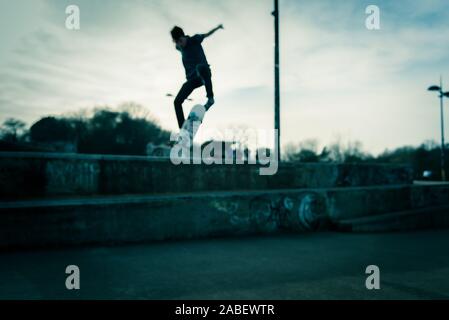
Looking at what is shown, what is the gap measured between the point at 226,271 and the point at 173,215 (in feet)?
10.3

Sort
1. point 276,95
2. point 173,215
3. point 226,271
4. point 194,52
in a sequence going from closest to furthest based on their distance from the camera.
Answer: point 194,52
point 226,271
point 173,215
point 276,95

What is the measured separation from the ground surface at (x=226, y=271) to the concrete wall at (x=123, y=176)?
1933 mm

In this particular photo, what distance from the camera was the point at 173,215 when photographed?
27.3 ft

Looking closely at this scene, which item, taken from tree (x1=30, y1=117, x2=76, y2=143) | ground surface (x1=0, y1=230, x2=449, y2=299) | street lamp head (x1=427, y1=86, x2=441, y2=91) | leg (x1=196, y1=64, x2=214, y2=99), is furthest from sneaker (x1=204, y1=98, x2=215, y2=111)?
tree (x1=30, y1=117, x2=76, y2=143)

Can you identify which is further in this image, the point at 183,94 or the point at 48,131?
the point at 48,131

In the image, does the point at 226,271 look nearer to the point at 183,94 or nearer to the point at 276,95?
the point at 183,94

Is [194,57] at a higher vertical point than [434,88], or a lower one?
lower

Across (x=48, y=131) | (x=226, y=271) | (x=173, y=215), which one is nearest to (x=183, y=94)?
(x=226, y=271)

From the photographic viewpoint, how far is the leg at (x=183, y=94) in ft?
18.7

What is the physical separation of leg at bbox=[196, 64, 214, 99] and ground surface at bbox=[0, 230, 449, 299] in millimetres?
3161

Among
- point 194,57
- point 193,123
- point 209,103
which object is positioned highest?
point 194,57

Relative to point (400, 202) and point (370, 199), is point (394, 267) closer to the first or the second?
point (370, 199)

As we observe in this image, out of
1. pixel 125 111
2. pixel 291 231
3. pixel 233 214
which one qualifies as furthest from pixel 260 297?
pixel 125 111

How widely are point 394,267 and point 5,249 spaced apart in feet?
25.5
